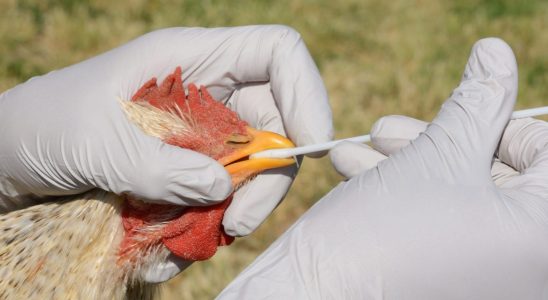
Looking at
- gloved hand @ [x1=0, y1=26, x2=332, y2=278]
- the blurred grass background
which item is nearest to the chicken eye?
gloved hand @ [x1=0, y1=26, x2=332, y2=278]

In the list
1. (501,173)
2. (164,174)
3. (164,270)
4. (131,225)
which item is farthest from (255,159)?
(501,173)

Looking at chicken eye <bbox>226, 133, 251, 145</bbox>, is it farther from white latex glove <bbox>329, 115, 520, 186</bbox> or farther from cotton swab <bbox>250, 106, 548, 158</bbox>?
white latex glove <bbox>329, 115, 520, 186</bbox>

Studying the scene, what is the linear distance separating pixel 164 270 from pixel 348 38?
406 cm

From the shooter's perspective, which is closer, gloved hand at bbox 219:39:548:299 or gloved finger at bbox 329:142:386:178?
gloved hand at bbox 219:39:548:299

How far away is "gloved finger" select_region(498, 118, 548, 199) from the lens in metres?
2.19

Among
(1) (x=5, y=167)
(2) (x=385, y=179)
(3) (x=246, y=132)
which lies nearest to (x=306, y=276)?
(2) (x=385, y=179)

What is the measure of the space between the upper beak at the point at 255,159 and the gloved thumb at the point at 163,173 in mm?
75

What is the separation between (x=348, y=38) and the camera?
6.29 m

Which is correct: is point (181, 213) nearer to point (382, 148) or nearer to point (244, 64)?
point (244, 64)

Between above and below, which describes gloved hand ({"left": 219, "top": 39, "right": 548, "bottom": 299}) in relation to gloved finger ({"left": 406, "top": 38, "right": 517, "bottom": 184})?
below

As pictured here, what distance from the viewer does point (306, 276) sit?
213 cm

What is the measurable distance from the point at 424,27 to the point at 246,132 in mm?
4268

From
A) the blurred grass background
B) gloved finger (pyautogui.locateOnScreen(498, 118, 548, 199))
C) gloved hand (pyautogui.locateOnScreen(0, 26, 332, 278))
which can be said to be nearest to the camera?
gloved finger (pyautogui.locateOnScreen(498, 118, 548, 199))

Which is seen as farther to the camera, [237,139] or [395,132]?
[395,132]
